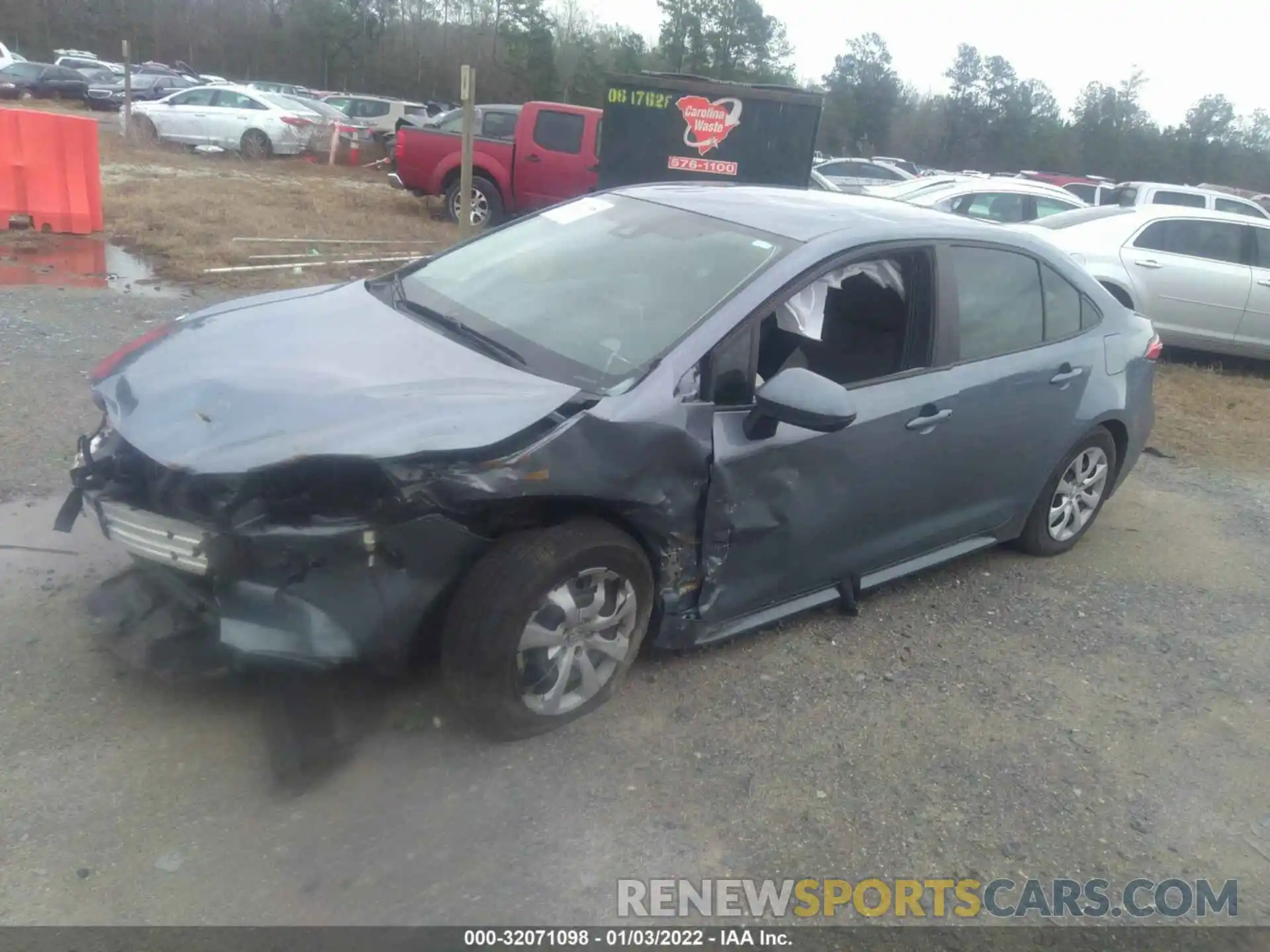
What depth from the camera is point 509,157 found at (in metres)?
14.7

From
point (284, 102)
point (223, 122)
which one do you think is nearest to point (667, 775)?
point (223, 122)

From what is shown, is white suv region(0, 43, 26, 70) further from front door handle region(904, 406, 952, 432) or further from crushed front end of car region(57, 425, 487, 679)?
front door handle region(904, 406, 952, 432)

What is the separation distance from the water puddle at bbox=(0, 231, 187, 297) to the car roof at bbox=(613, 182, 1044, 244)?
5.69m

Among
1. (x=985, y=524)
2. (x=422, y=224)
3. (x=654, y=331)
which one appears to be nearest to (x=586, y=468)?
(x=654, y=331)

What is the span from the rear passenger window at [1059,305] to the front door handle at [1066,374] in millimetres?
139

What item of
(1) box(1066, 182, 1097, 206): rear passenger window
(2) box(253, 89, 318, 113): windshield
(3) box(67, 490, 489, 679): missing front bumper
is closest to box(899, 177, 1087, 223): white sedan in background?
(1) box(1066, 182, 1097, 206): rear passenger window

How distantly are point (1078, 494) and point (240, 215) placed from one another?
1080 centimetres

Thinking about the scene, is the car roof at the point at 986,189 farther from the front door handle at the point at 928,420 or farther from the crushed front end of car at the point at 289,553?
the crushed front end of car at the point at 289,553

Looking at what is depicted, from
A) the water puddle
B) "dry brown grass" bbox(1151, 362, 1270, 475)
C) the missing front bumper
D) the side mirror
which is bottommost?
"dry brown grass" bbox(1151, 362, 1270, 475)

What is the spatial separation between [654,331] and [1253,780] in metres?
2.55

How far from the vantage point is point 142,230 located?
1105cm

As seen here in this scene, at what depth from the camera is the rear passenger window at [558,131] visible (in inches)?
567

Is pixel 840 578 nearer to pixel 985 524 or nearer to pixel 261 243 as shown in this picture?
pixel 985 524

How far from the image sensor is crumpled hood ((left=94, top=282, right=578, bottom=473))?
2.87 m
